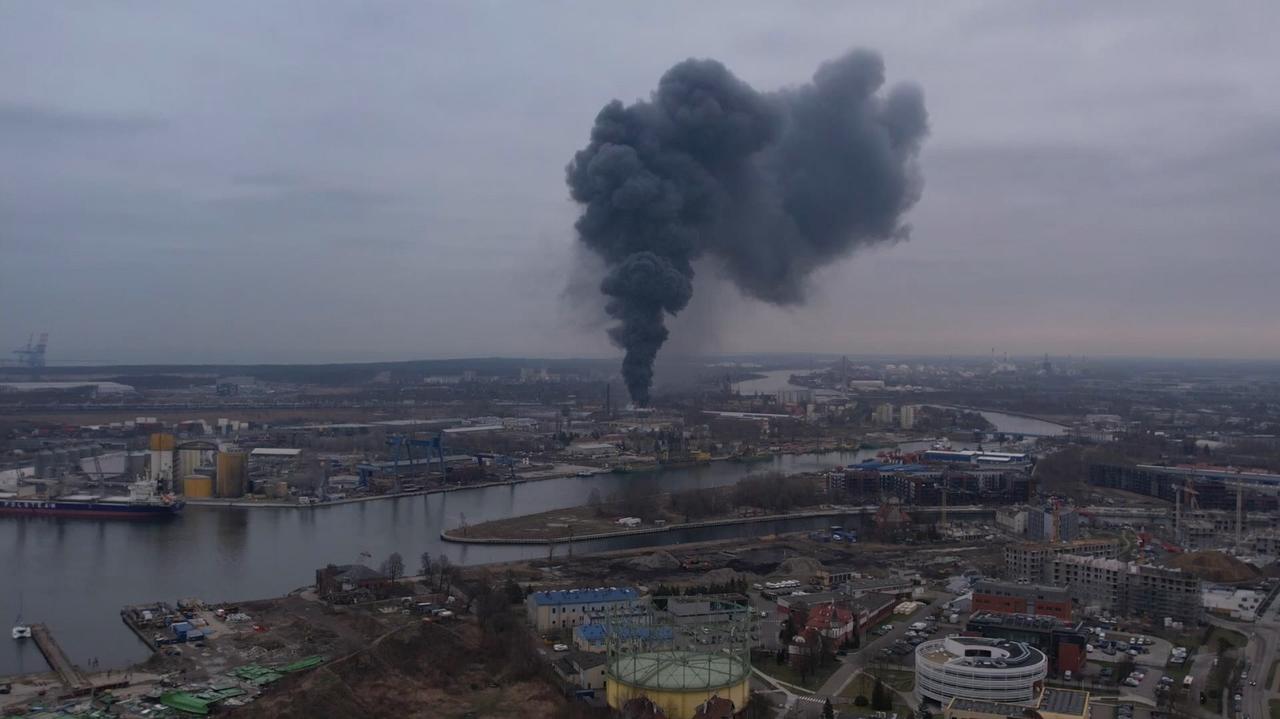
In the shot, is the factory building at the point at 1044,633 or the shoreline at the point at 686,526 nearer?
the factory building at the point at 1044,633

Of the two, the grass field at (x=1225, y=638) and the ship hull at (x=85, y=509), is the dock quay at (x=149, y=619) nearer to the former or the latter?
the ship hull at (x=85, y=509)

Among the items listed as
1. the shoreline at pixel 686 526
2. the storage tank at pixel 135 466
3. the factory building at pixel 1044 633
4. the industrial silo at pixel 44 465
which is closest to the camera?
the factory building at pixel 1044 633

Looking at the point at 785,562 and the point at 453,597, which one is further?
the point at 785,562

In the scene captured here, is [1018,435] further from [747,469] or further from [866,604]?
[866,604]

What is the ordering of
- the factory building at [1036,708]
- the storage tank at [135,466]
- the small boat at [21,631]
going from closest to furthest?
the factory building at [1036,708] → the small boat at [21,631] → the storage tank at [135,466]

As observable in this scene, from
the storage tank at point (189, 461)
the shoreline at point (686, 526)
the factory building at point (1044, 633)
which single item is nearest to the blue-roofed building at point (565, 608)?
the factory building at point (1044, 633)

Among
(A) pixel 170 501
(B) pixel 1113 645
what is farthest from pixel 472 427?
(B) pixel 1113 645

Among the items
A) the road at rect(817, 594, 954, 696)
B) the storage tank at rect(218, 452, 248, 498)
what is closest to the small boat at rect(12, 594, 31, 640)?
the road at rect(817, 594, 954, 696)

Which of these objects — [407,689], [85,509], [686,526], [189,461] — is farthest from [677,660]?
[189,461]
